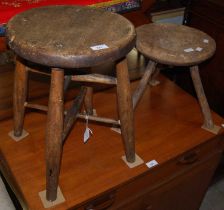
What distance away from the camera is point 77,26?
2.25 feet

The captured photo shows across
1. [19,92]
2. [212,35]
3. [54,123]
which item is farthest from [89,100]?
[212,35]

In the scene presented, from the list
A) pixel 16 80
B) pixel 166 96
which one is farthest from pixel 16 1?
pixel 166 96

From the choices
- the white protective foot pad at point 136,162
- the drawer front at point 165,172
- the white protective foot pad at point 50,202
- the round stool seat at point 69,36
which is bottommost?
the drawer front at point 165,172

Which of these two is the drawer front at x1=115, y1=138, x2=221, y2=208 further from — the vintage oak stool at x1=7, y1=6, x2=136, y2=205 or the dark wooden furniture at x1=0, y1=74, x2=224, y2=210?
the vintage oak stool at x1=7, y1=6, x2=136, y2=205

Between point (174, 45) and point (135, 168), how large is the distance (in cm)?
38

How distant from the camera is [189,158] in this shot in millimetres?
1009

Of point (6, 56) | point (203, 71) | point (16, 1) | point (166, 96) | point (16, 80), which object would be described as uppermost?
point (16, 1)

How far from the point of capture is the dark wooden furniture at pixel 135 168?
817 millimetres

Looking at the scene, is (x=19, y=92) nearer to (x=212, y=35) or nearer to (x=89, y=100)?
(x=89, y=100)

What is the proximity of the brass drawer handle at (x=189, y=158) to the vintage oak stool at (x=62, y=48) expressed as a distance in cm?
24

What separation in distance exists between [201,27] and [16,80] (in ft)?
3.46

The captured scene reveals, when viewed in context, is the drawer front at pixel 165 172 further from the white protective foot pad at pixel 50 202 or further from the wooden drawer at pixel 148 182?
the white protective foot pad at pixel 50 202

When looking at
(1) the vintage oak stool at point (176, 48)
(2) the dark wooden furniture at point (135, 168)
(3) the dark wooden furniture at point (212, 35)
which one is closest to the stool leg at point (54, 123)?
(2) the dark wooden furniture at point (135, 168)

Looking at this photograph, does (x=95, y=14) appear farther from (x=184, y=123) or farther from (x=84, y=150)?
(x=184, y=123)
